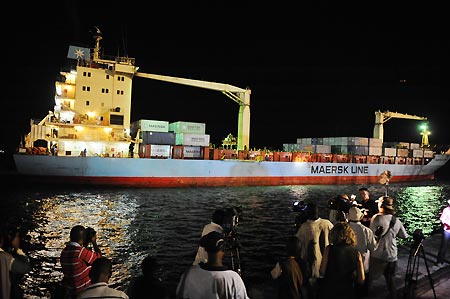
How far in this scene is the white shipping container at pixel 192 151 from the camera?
3122cm

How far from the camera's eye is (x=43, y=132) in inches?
1163

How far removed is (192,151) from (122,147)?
643 centimetres

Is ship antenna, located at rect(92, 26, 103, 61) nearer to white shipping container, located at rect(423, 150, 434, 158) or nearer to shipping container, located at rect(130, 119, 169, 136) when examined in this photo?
shipping container, located at rect(130, 119, 169, 136)

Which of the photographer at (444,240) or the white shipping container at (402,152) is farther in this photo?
the white shipping container at (402,152)

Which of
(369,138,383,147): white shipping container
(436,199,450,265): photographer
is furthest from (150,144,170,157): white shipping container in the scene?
(369,138,383,147): white shipping container

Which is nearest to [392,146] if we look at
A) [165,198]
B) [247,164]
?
[247,164]

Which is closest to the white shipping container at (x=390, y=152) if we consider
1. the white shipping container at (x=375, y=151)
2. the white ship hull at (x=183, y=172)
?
the white shipping container at (x=375, y=151)

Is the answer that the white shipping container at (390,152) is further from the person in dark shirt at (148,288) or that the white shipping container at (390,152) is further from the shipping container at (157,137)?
the person in dark shirt at (148,288)

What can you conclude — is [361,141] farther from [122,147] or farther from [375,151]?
[122,147]

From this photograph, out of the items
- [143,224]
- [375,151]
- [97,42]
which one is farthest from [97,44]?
[375,151]

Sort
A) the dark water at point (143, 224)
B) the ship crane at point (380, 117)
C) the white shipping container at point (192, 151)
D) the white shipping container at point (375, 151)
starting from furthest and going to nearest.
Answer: the ship crane at point (380, 117) → the white shipping container at point (375, 151) → the white shipping container at point (192, 151) → the dark water at point (143, 224)

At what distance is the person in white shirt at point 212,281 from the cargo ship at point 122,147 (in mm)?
25988

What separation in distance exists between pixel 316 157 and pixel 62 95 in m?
27.6

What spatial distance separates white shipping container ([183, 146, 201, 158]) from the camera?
102 ft
